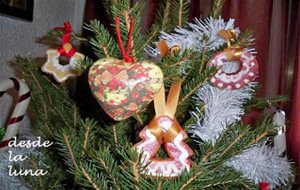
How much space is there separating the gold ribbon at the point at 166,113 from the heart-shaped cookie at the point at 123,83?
2.6 inches

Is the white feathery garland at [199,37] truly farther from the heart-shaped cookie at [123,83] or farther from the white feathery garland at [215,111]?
the heart-shaped cookie at [123,83]

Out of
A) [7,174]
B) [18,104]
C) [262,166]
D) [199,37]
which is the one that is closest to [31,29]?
[18,104]

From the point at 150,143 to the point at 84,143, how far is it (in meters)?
0.10

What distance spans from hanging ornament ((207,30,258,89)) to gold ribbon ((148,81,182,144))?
3.4 inches

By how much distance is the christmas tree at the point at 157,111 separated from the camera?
0.38 meters

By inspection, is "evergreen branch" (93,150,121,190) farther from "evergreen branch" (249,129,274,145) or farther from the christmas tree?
"evergreen branch" (249,129,274,145)

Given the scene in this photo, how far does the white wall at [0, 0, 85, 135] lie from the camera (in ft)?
3.23

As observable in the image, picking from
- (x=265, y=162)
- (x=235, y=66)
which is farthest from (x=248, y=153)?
(x=235, y=66)

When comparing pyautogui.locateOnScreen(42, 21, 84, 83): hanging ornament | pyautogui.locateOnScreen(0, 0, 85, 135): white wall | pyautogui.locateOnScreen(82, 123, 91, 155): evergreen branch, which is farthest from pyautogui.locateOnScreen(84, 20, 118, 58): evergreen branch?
pyautogui.locateOnScreen(0, 0, 85, 135): white wall

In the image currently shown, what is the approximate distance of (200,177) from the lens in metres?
0.39

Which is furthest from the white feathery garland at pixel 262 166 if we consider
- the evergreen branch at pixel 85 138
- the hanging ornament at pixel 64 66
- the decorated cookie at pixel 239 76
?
the hanging ornament at pixel 64 66

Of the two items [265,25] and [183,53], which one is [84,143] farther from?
[265,25]

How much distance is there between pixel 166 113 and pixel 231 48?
0.48 ft

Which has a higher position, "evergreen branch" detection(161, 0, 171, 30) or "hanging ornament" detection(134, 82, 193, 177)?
"evergreen branch" detection(161, 0, 171, 30)
